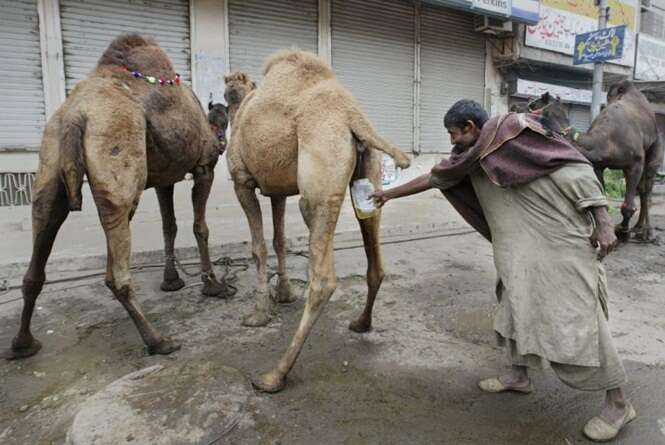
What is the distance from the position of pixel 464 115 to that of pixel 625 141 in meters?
5.10

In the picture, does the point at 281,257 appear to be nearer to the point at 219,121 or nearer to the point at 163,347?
the point at 163,347

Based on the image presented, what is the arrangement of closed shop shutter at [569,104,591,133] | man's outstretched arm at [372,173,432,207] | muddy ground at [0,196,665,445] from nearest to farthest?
muddy ground at [0,196,665,445]
man's outstretched arm at [372,173,432,207]
closed shop shutter at [569,104,591,133]

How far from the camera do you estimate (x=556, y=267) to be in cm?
230

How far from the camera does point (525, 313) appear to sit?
2.39 meters

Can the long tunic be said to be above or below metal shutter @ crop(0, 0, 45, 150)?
below

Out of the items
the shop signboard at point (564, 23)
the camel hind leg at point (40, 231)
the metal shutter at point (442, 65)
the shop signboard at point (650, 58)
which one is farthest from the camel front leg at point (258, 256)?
the shop signboard at point (650, 58)

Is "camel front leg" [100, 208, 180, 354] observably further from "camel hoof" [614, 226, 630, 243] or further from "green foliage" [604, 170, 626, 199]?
"green foliage" [604, 170, 626, 199]

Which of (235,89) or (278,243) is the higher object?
(235,89)

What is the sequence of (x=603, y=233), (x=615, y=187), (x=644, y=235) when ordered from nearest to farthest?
(x=603, y=233) → (x=644, y=235) → (x=615, y=187)

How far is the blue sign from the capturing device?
1060 cm

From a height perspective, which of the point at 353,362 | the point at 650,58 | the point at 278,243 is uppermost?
the point at 650,58

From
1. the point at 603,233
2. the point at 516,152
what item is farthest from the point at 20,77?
the point at 603,233

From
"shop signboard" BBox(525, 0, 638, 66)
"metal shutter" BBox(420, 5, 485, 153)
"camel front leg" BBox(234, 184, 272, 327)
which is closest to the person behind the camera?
"camel front leg" BBox(234, 184, 272, 327)

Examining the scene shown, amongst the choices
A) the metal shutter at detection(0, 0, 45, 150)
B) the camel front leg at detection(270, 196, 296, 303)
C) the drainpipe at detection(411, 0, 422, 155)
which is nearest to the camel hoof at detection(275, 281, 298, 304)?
the camel front leg at detection(270, 196, 296, 303)
